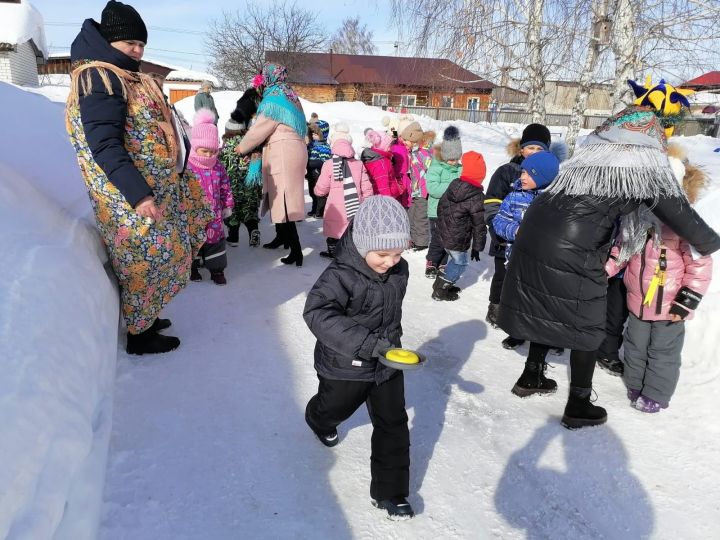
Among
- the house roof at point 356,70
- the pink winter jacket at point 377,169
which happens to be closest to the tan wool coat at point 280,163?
the pink winter jacket at point 377,169

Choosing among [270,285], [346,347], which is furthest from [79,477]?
[270,285]

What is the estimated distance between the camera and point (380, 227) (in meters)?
2.06

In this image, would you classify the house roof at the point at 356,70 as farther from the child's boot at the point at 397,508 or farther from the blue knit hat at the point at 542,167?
the child's boot at the point at 397,508

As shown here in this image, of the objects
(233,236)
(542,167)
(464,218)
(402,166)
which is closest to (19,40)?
(233,236)

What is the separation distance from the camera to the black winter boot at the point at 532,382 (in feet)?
10.3

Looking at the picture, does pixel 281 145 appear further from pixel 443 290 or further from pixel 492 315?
pixel 492 315

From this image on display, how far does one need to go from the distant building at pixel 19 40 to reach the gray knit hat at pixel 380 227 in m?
24.1

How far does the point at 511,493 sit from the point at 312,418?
1014 millimetres

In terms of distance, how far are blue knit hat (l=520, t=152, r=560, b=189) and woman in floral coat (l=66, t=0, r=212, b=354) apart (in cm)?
236

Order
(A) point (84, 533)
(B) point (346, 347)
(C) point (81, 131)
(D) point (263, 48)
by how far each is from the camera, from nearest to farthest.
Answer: (A) point (84, 533) → (B) point (346, 347) → (C) point (81, 131) → (D) point (263, 48)

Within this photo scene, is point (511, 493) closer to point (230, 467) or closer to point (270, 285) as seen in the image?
point (230, 467)

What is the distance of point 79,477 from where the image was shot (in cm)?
158

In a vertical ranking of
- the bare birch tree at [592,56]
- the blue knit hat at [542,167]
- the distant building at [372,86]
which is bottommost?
the blue knit hat at [542,167]

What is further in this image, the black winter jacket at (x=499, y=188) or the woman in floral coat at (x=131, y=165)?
the black winter jacket at (x=499, y=188)
